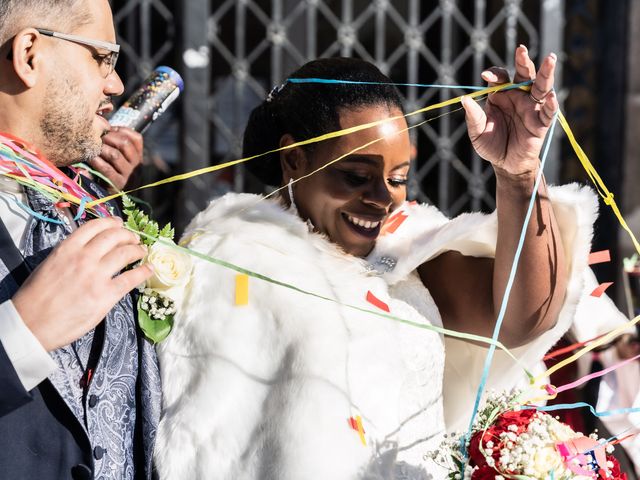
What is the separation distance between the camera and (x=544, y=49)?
15.7 ft

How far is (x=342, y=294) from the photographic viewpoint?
2.10m

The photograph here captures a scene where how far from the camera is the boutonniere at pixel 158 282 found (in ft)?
6.33

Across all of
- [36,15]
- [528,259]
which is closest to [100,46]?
[36,15]

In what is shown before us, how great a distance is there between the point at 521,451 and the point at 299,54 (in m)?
3.32

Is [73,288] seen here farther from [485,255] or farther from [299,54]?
[299,54]

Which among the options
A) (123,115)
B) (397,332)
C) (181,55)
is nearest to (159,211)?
(181,55)

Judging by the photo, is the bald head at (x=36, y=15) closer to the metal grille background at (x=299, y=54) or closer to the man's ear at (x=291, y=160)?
the man's ear at (x=291, y=160)

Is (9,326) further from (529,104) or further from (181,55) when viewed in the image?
(181,55)

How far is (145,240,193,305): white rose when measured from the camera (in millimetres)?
1916

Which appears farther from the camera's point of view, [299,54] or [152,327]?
[299,54]

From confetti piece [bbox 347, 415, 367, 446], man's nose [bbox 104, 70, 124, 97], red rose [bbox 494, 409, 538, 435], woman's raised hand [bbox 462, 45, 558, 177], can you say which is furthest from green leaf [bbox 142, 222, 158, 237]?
red rose [bbox 494, 409, 538, 435]

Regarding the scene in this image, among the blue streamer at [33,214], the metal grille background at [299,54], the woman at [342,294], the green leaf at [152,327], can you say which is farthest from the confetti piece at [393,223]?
the metal grille background at [299,54]

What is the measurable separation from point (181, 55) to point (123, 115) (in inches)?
81.1

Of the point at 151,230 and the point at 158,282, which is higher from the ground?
the point at 151,230
